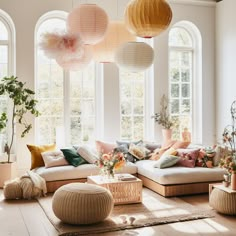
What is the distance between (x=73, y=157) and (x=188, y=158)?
1867mm

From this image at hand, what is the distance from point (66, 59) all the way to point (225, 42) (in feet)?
12.6

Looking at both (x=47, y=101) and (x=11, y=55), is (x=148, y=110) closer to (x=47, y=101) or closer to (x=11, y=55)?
(x=47, y=101)

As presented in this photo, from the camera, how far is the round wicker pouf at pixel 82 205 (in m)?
4.61

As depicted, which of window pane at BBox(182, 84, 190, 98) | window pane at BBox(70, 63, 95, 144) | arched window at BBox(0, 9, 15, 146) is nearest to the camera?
arched window at BBox(0, 9, 15, 146)

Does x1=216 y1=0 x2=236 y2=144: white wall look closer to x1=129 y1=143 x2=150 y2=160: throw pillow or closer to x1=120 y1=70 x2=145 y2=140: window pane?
x1=120 y1=70 x2=145 y2=140: window pane

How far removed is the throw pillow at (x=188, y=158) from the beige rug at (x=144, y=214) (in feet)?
2.35

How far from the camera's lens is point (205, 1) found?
8.35m

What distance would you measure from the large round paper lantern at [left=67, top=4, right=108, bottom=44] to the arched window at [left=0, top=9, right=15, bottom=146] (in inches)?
89.7

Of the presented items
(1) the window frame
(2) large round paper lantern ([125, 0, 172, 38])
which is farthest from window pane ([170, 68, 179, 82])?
(2) large round paper lantern ([125, 0, 172, 38])

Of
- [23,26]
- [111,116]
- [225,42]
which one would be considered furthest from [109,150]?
[225,42]

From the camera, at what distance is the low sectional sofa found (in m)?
6.09

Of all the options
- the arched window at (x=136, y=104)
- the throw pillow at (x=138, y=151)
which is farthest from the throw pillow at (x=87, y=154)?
the arched window at (x=136, y=104)

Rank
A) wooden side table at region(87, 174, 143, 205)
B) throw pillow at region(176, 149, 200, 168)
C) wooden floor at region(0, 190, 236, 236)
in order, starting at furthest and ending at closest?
throw pillow at region(176, 149, 200, 168), wooden side table at region(87, 174, 143, 205), wooden floor at region(0, 190, 236, 236)

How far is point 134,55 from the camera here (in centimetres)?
579
